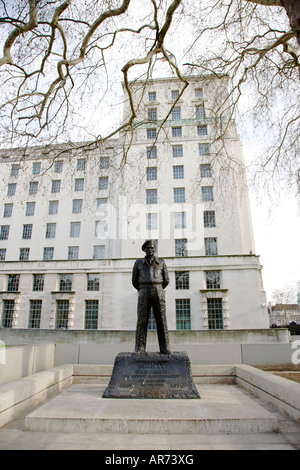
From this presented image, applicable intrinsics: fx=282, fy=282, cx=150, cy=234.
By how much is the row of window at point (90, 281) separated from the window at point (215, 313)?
1.58 metres

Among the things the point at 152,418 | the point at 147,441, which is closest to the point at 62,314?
the point at 152,418

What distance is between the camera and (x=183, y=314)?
1153 inches

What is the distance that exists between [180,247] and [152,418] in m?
28.0

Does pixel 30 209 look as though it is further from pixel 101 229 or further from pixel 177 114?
pixel 177 114

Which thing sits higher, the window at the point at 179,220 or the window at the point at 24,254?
the window at the point at 179,220

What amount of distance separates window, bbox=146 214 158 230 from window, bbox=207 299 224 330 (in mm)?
10225

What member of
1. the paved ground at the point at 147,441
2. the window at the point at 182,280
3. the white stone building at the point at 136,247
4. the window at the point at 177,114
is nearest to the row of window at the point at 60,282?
the white stone building at the point at 136,247

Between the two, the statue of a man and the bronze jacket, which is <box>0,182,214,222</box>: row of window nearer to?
the bronze jacket

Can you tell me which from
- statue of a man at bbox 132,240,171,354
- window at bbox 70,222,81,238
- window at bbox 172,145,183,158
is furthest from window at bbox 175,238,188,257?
statue of a man at bbox 132,240,171,354

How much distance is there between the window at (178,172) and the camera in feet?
115

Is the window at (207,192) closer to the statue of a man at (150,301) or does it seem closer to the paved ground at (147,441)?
the statue of a man at (150,301)

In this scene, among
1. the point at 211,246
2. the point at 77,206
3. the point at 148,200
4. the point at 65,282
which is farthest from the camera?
the point at 77,206

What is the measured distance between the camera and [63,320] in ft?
102
